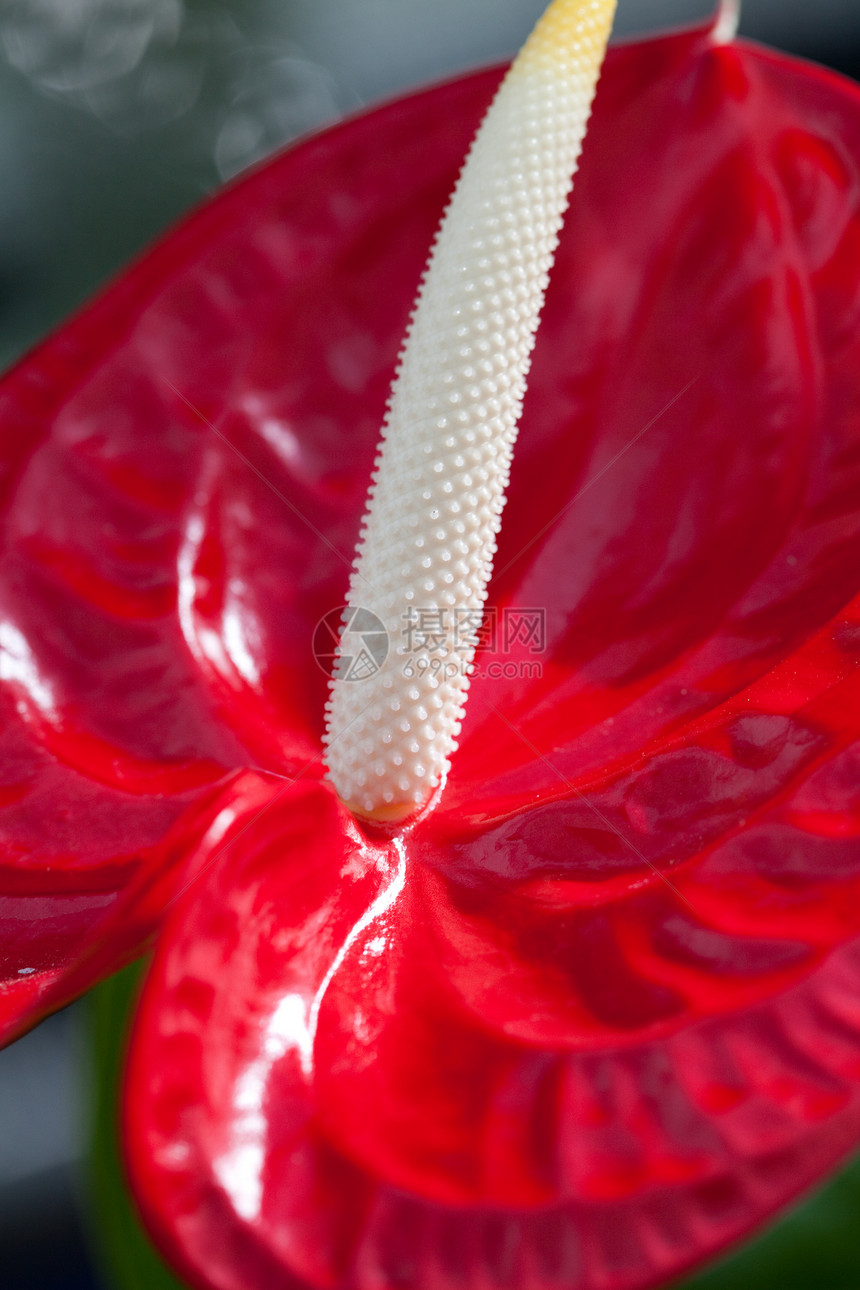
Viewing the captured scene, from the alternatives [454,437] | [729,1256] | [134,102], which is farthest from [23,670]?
[134,102]

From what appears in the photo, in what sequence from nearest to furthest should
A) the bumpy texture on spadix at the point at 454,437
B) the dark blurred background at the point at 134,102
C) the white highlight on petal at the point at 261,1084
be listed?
the white highlight on petal at the point at 261,1084
the bumpy texture on spadix at the point at 454,437
the dark blurred background at the point at 134,102

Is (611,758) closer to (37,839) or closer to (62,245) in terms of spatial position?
(37,839)

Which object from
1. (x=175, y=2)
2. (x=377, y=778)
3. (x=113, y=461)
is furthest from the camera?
(x=175, y=2)

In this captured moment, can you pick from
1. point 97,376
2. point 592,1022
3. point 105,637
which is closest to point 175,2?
point 97,376

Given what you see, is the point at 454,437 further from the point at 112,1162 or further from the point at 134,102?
the point at 134,102

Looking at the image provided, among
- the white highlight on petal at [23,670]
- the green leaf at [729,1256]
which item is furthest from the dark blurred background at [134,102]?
the green leaf at [729,1256]

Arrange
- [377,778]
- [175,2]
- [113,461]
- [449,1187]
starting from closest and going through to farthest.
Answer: [449,1187]
[377,778]
[113,461]
[175,2]

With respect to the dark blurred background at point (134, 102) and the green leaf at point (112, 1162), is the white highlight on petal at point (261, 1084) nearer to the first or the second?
the green leaf at point (112, 1162)
